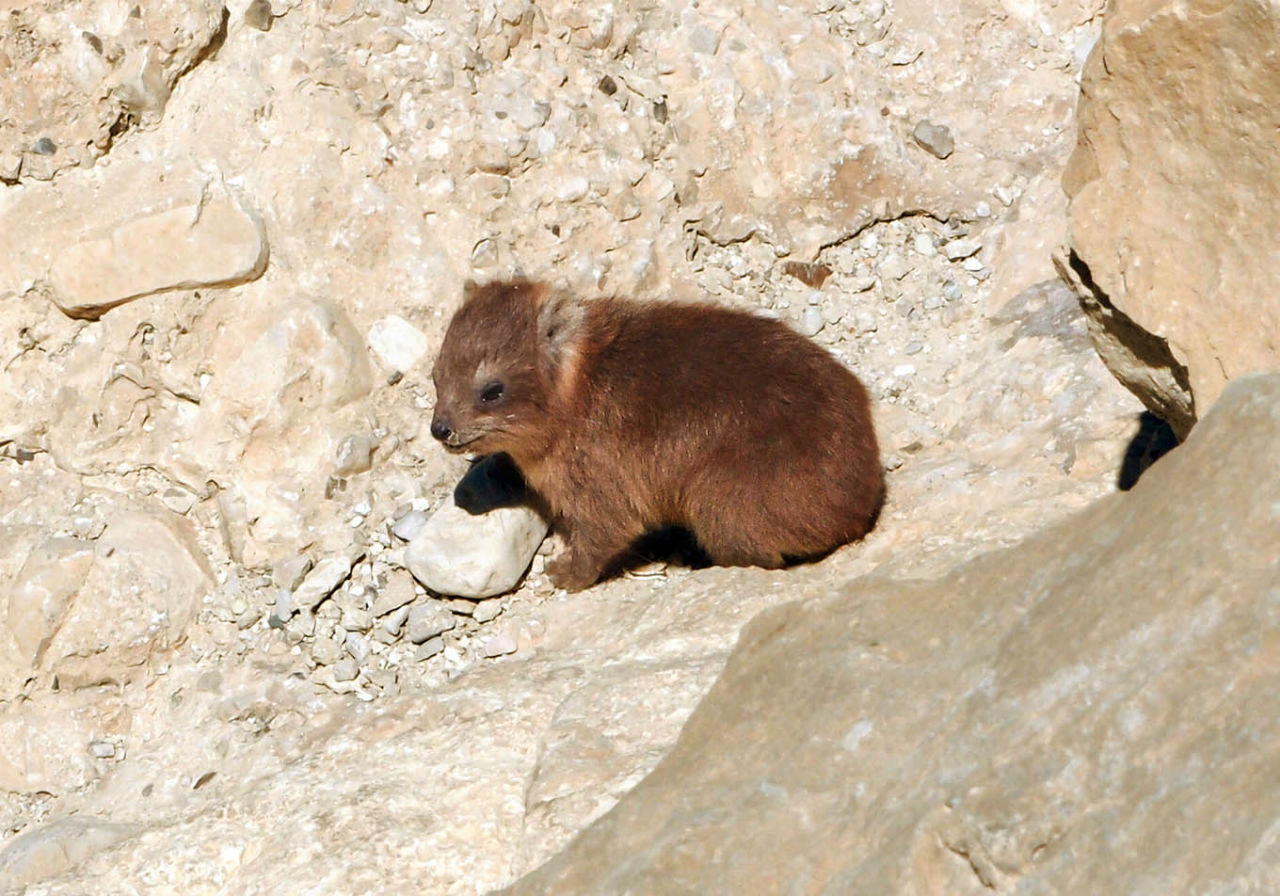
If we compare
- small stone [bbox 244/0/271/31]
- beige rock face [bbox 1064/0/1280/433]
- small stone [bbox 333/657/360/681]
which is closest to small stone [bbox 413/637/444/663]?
small stone [bbox 333/657/360/681]

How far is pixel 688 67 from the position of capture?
754cm

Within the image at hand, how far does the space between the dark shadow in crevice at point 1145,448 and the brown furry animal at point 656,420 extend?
1042 mm

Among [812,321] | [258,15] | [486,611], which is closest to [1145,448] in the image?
[812,321]

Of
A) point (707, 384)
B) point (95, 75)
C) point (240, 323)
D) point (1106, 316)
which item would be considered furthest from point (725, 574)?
point (95, 75)

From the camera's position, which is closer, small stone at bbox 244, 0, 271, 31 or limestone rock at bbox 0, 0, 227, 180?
limestone rock at bbox 0, 0, 227, 180

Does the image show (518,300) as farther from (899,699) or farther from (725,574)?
(899,699)

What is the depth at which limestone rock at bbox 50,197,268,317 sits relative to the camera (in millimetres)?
6379

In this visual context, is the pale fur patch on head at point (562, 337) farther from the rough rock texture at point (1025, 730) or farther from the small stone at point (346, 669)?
the rough rock texture at point (1025, 730)

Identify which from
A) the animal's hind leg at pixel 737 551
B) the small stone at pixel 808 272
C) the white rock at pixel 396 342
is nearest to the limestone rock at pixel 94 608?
the white rock at pixel 396 342

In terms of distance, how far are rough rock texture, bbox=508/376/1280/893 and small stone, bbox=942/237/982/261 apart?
368cm

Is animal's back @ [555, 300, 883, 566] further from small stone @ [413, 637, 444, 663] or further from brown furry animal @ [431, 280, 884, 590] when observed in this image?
small stone @ [413, 637, 444, 663]

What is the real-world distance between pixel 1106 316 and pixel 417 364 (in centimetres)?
356

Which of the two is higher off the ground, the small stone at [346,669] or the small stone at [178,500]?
the small stone at [178,500]

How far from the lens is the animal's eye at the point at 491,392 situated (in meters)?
6.44
